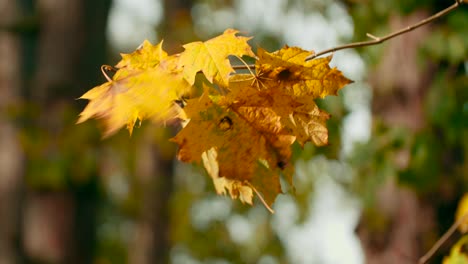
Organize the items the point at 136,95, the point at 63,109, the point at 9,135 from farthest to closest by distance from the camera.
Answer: the point at 9,135, the point at 63,109, the point at 136,95

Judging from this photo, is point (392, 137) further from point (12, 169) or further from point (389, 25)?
point (12, 169)

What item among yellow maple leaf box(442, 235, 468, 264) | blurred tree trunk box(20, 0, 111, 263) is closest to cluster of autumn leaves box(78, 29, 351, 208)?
yellow maple leaf box(442, 235, 468, 264)

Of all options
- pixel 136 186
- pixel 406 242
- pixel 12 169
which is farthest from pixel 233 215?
pixel 406 242

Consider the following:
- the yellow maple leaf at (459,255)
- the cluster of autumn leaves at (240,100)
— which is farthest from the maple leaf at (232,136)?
the yellow maple leaf at (459,255)

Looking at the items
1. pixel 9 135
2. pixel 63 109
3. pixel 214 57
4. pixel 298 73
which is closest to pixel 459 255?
pixel 298 73

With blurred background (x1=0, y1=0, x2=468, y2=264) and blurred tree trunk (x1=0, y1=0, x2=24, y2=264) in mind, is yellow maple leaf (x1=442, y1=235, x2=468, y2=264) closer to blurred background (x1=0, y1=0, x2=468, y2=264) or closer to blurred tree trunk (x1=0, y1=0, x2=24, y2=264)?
blurred background (x1=0, y1=0, x2=468, y2=264)

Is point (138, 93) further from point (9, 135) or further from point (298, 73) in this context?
point (9, 135)

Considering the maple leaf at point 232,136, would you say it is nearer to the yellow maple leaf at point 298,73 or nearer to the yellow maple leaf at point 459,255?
the yellow maple leaf at point 298,73
